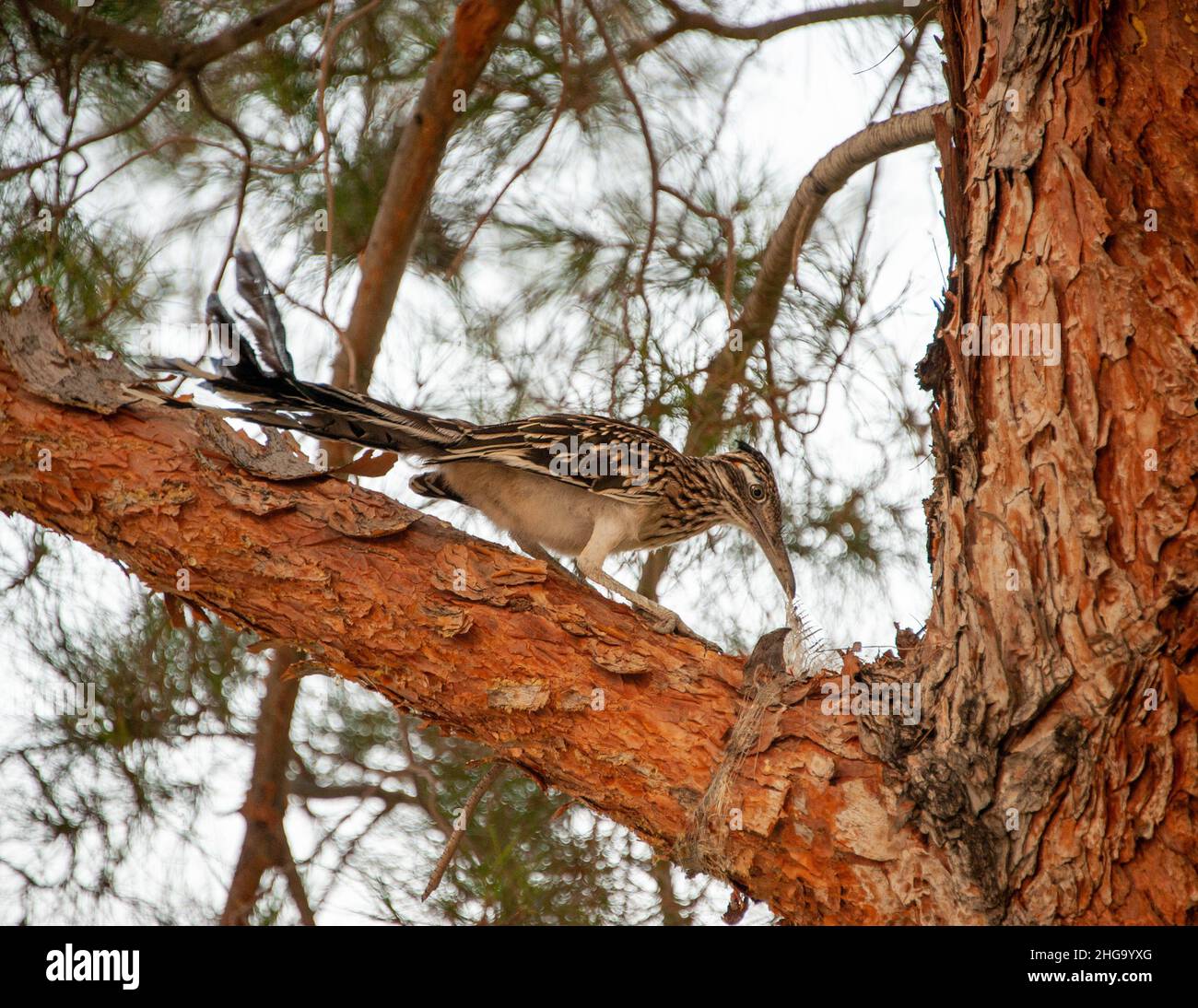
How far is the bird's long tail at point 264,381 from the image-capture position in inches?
89.4

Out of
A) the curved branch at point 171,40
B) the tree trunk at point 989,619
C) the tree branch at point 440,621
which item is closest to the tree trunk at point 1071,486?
the tree trunk at point 989,619

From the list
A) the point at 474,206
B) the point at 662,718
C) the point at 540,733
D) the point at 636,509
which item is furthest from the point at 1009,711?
the point at 474,206

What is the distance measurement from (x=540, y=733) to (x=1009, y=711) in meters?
0.88

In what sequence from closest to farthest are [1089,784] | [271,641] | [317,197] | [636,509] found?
[1089,784], [271,641], [636,509], [317,197]

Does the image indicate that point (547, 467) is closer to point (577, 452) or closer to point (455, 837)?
point (577, 452)

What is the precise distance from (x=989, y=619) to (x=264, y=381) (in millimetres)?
1531

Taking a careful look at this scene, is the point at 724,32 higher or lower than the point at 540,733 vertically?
higher

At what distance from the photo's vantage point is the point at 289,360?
2.37m

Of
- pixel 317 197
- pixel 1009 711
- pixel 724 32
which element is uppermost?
pixel 724 32

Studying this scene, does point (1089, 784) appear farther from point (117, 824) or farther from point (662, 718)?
point (117, 824)

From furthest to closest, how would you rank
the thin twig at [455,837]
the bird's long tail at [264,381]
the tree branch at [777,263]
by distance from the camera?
the tree branch at [777,263] < the bird's long tail at [264,381] < the thin twig at [455,837]

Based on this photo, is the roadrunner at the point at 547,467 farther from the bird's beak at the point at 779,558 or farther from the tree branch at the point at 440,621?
the tree branch at the point at 440,621

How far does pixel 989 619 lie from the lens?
181 centimetres

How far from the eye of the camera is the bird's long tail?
7.45ft
